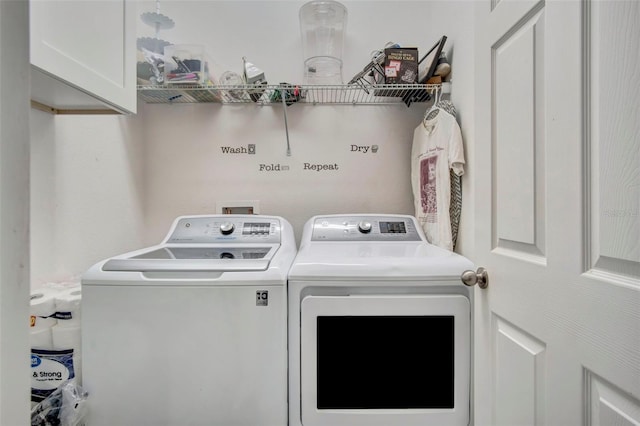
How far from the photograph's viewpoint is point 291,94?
6.02 ft

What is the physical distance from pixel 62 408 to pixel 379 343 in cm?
107

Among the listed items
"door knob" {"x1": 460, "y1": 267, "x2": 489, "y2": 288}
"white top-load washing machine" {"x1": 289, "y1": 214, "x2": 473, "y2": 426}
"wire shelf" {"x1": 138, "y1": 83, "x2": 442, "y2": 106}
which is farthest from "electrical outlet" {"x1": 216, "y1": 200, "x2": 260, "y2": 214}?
"door knob" {"x1": 460, "y1": 267, "x2": 489, "y2": 288}

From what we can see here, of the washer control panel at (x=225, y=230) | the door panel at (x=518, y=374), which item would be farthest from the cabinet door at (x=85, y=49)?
the door panel at (x=518, y=374)

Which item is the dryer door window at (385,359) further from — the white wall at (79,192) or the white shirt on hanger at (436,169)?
the white wall at (79,192)

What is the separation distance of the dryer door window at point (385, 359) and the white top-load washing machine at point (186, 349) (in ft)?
0.37

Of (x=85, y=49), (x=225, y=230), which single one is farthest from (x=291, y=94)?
(x=85, y=49)

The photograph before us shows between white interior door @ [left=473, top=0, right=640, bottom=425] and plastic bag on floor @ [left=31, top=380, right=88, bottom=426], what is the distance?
4.24 ft

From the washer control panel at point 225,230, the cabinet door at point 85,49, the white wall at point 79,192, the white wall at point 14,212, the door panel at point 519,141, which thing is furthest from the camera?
the washer control panel at point 225,230

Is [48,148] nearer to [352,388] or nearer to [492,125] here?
[352,388]

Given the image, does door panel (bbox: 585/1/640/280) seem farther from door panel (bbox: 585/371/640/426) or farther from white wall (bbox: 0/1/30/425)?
white wall (bbox: 0/1/30/425)

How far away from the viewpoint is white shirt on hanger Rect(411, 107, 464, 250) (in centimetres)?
148

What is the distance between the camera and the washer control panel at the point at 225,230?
1.61 metres

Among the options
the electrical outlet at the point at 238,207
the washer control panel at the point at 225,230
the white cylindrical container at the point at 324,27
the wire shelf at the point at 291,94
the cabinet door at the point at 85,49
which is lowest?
the washer control panel at the point at 225,230

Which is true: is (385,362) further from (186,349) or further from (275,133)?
(275,133)
